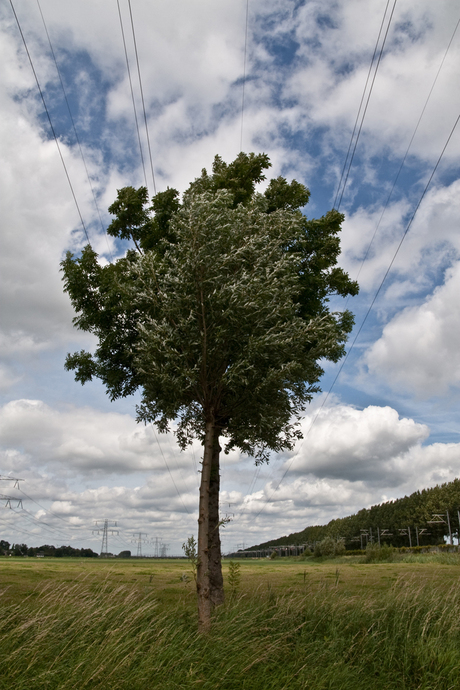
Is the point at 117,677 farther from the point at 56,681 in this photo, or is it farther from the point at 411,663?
the point at 411,663

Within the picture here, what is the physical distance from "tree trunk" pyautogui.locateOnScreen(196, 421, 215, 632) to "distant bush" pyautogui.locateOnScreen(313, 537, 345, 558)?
85774mm

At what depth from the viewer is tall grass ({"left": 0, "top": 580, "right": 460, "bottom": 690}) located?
7.64 meters

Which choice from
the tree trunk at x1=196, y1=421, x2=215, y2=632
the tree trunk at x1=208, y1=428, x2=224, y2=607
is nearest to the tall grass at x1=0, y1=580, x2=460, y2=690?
the tree trunk at x1=196, y1=421, x2=215, y2=632

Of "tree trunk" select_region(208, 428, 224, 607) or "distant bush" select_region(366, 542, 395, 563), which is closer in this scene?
"tree trunk" select_region(208, 428, 224, 607)

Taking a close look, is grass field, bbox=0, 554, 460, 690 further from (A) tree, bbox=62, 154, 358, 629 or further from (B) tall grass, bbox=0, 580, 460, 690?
(A) tree, bbox=62, 154, 358, 629

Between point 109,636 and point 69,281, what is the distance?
45.8 feet

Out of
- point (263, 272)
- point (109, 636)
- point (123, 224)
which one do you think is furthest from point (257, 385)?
point (123, 224)

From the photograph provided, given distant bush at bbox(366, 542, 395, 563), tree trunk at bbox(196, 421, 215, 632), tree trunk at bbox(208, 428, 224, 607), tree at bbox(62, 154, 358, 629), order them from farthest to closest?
distant bush at bbox(366, 542, 395, 563)
tree trunk at bbox(208, 428, 224, 607)
tree at bbox(62, 154, 358, 629)
tree trunk at bbox(196, 421, 215, 632)

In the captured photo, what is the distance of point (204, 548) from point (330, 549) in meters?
90.6

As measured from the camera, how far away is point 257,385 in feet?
42.0

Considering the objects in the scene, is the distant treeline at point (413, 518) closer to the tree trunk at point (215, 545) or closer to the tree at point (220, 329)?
the tree trunk at point (215, 545)

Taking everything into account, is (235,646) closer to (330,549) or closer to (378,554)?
(378,554)

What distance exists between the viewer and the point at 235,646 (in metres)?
8.96

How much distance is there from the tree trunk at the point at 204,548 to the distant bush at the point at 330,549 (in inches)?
3377
